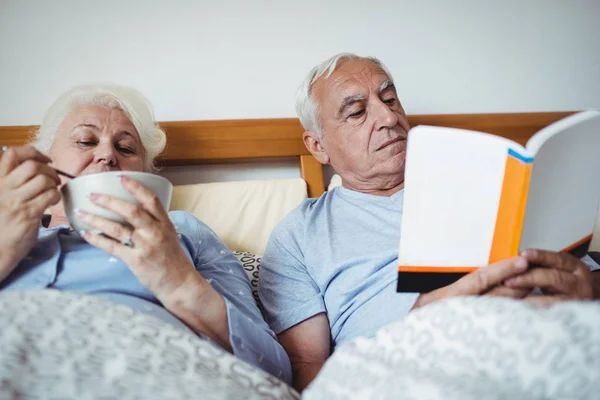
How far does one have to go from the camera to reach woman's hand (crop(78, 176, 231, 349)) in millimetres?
660

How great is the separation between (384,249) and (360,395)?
1.78ft

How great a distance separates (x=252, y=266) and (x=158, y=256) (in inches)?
19.2

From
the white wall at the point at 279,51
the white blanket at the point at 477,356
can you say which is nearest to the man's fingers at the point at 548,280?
the white blanket at the point at 477,356

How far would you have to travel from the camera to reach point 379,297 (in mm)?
959

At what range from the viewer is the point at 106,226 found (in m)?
0.66

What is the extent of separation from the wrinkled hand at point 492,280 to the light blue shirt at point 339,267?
15 cm

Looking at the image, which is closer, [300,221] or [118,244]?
[118,244]

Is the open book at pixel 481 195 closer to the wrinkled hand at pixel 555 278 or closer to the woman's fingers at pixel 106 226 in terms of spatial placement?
the wrinkled hand at pixel 555 278

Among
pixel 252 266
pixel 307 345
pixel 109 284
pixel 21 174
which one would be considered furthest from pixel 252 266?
pixel 21 174

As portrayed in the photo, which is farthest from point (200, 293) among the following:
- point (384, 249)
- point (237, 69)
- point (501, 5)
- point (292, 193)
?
point (501, 5)

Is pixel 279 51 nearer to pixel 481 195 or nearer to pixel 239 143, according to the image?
pixel 239 143

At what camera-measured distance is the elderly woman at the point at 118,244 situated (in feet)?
2.24

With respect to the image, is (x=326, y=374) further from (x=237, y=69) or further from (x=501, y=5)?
(x=501, y=5)

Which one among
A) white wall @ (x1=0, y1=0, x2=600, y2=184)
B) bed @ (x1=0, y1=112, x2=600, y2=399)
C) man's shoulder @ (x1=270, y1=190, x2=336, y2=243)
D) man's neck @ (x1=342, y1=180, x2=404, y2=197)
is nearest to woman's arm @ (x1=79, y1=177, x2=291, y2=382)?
bed @ (x1=0, y1=112, x2=600, y2=399)
